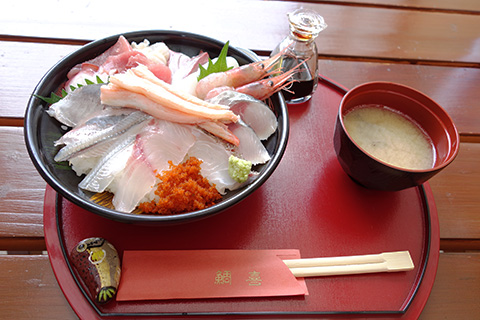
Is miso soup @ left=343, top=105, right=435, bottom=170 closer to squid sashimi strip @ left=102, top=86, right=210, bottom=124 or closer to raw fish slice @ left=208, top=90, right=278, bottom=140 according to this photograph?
raw fish slice @ left=208, top=90, right=278, bottom=140

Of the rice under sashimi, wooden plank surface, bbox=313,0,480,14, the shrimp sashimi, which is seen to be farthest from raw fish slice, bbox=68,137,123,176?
wooden plank surface, bbox=313,0,480,14

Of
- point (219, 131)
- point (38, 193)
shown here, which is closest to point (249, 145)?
point (219, 131)

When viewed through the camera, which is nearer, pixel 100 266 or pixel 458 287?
pixel 100 266

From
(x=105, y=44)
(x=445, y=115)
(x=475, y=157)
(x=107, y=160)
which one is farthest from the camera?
(x=475, y=157)

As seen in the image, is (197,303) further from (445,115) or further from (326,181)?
(445,115)

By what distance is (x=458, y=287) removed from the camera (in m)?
1.13

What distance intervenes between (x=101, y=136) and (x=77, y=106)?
16 cm

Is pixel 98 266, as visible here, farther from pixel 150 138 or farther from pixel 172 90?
pixel 172 90

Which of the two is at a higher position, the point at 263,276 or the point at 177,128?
the point at 177,128

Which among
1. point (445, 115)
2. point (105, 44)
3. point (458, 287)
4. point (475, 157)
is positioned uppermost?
point (105, 44)

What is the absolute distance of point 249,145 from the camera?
1214 mm

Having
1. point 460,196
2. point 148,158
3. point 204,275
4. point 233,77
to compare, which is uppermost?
point 233,77

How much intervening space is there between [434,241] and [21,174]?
4.62 ft

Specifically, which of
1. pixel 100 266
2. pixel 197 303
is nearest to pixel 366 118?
pixel 197 303
